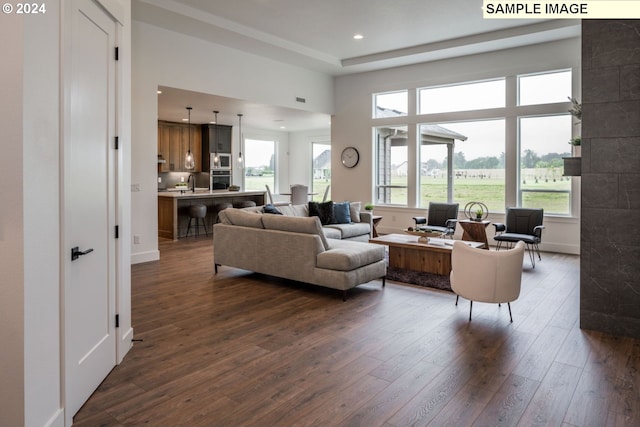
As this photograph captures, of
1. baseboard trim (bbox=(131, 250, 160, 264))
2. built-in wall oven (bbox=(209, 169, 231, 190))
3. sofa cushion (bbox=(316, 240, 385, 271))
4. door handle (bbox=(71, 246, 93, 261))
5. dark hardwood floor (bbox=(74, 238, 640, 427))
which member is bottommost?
dark hardwood floor (bbox=(74, 238, 640, 427))

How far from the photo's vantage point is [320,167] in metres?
14.0

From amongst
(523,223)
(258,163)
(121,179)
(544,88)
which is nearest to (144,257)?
(121,179)

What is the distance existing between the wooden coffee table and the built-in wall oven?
691 cm

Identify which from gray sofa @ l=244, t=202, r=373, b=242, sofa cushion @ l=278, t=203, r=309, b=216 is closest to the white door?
gray sofa @ l=244, t=202, r=373, b=242

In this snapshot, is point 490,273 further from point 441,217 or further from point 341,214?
point 441,217

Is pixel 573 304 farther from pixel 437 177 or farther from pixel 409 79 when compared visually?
pixel 409 79

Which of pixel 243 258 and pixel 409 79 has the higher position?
pixel 409 79

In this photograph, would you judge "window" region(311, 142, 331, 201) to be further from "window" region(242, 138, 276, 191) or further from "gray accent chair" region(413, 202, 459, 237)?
"gray accent chair" region(413, 202, 459, 237)

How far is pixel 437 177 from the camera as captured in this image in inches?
360

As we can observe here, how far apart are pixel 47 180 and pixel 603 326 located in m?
4.11

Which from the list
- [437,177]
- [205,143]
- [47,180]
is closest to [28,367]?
[47,180]

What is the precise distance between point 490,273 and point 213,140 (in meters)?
9.36

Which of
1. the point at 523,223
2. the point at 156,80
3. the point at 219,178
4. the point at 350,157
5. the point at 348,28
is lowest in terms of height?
the point at 523,223

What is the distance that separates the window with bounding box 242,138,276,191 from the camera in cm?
1330
